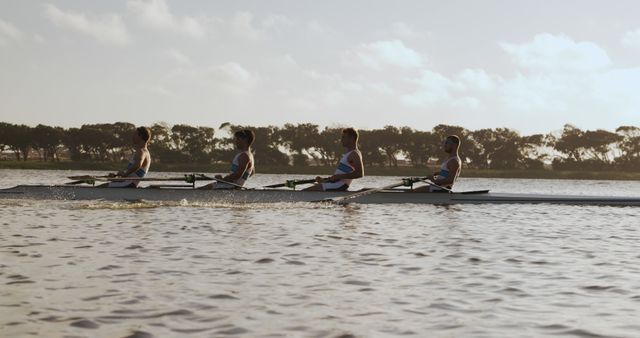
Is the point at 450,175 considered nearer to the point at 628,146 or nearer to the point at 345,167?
the point at 345,167

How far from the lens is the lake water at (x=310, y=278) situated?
6.41 metres

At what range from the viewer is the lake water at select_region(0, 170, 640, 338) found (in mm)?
6410

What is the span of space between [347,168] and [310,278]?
11956 mm

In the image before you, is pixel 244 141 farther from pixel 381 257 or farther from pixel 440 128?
pixel 440 128

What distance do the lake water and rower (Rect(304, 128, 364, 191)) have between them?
391 centimetres

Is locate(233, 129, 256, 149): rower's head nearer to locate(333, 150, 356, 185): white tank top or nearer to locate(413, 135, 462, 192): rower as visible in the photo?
locate(333, 150, 356, 185): white tank top

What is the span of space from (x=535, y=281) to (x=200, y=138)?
12348cm

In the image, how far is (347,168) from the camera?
67.8 feet

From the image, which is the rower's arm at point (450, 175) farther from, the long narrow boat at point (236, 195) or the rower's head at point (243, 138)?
the rower's head at point (243, 138)

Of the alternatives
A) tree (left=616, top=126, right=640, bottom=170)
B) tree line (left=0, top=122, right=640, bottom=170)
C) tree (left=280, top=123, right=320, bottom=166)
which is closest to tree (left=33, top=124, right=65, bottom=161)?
tree line (left=0, top=122, right=640, bottom=170)

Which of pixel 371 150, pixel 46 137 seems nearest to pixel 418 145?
pixel 371 150

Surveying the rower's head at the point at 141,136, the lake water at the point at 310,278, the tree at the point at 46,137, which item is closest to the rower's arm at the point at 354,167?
the lake water at the point at 310,278

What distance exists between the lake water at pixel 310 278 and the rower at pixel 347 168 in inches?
154

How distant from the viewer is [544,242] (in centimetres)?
1335
